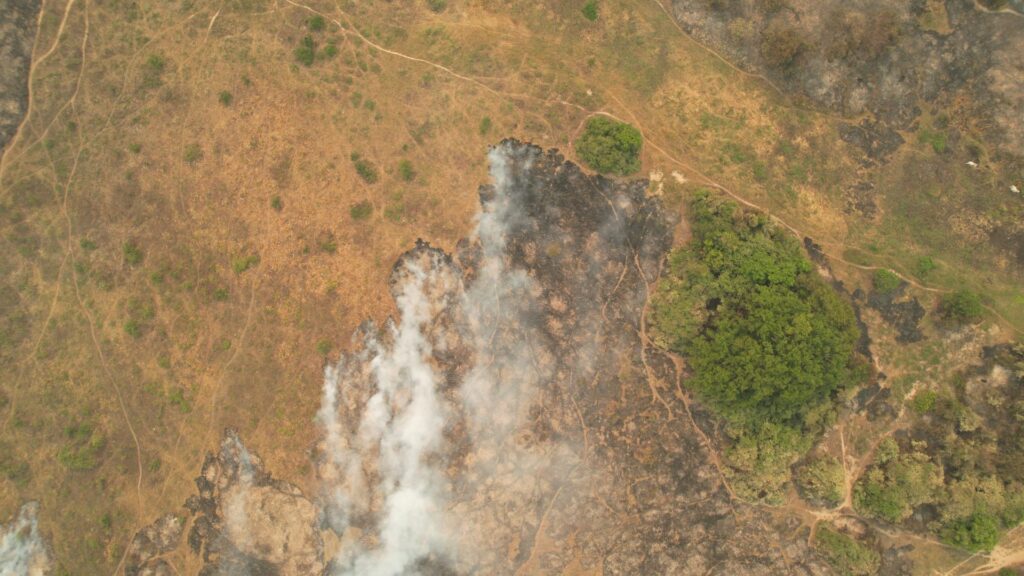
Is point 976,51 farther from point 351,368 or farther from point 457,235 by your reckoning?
point 351,368

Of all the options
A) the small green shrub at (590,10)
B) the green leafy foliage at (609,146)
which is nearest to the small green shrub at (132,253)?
the green leafy foliage at (609,146)

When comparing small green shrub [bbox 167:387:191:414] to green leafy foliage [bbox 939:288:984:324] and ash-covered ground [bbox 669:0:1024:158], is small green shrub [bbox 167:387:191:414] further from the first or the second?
green leafy foliage [bbox 939:288:984:324]

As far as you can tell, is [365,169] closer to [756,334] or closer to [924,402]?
[756,334]

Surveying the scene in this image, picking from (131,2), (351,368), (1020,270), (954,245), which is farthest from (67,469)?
(1020,270)

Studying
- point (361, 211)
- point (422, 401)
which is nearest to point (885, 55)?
point (361, 211)

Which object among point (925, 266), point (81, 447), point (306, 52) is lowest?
point (81, 447)

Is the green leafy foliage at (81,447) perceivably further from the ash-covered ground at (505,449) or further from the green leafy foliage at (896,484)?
the green leafy foliage at (896,484)
